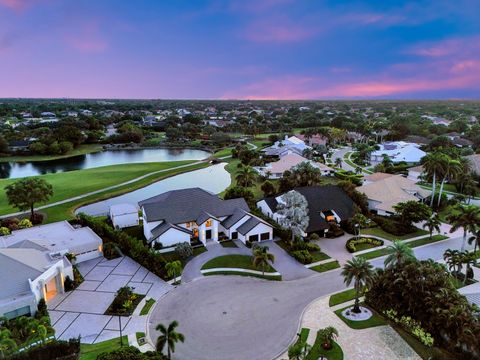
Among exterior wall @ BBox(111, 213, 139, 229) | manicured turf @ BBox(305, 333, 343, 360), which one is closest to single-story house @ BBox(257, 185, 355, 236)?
exterior wall @ BBox(111, 213, 139, 229)

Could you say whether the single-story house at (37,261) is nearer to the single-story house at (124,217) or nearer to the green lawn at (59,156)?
the single-story house at (124,217)

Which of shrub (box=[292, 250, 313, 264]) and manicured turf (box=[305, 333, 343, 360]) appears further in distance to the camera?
shrub (box=[292, 250, 313, 264])

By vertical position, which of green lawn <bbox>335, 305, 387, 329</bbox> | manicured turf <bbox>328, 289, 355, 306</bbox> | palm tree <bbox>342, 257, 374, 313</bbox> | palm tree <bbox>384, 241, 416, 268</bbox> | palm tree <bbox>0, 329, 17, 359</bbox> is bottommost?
manicured turf <bbox>328, 289, 355, 306</bbox>

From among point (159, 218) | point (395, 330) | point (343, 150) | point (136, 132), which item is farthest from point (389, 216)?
point (136, 132)

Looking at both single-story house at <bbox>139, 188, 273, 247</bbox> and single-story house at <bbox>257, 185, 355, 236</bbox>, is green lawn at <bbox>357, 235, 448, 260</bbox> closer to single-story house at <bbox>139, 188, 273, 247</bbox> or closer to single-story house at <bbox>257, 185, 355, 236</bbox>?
single-story house at <bbox>257, 185, 355, 236</bbox>

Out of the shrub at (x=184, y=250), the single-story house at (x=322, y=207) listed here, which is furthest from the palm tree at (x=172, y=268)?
the single-story house at (x=322, y=207)

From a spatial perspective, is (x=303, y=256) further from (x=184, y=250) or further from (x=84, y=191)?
(x=84, y=191)
